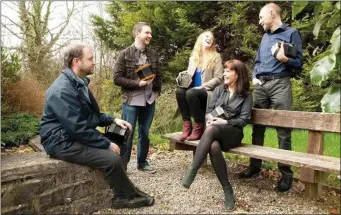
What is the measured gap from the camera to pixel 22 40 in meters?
13.5

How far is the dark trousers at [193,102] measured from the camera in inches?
176

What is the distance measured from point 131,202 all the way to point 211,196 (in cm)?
94

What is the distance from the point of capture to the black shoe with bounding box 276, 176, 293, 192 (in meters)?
4.17

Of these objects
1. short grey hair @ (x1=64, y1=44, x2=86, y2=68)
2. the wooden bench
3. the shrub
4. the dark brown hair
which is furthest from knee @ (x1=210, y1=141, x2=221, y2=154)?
the shrub

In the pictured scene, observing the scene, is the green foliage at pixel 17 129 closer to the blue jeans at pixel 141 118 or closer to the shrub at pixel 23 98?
the shrub at pixel 23 98

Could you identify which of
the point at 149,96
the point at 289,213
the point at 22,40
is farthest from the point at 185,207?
the point at 22,40

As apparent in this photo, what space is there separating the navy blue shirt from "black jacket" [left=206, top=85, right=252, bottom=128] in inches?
14.8

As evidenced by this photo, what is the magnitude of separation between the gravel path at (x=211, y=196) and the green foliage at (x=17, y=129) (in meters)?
2.00

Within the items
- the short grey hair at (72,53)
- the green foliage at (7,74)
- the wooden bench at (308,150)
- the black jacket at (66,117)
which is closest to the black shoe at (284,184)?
the wooden bench at (308,150)

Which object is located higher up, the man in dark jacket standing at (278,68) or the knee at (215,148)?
the man in dark jacket standing at (278,68)

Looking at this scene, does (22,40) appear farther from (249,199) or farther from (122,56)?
(249,199)

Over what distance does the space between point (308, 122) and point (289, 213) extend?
104 centimetres

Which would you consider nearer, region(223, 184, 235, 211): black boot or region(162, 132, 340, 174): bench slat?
region(162, 132, 340, 174): bench slat

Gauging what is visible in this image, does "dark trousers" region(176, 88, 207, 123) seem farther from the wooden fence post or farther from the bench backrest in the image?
the wooden fence post
